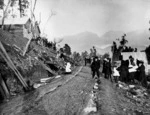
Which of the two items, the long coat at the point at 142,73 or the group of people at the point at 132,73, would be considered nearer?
the long coat at the point at 142,73

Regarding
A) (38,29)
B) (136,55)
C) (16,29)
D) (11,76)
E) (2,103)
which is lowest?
(2,103)

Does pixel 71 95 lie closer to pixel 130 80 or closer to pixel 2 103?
pixel 2 103

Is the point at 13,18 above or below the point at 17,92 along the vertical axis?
above

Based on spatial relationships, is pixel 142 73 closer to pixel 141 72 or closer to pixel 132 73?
pixel 141 72

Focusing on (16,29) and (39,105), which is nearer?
(39,105)

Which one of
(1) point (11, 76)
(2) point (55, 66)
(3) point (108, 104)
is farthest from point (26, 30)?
(3) point (108, 104)

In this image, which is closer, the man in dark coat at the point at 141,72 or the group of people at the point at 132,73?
the man in dark coat at the point at 141,72

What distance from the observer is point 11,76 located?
352 inches

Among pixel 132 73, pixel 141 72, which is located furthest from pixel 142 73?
pixel 132 73

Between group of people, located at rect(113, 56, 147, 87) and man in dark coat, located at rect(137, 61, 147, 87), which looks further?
group of people, located at rect(113, 56, 147, 87)

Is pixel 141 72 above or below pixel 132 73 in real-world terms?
above

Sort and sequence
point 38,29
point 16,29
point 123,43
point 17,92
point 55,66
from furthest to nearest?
point 123,43 < point 38,29 < point 16,29 < point 55,66 < point 17,92

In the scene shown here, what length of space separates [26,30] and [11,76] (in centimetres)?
2484

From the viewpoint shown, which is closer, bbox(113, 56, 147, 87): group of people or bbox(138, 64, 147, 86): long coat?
bbox(138, 64, 147, 86): long coat
